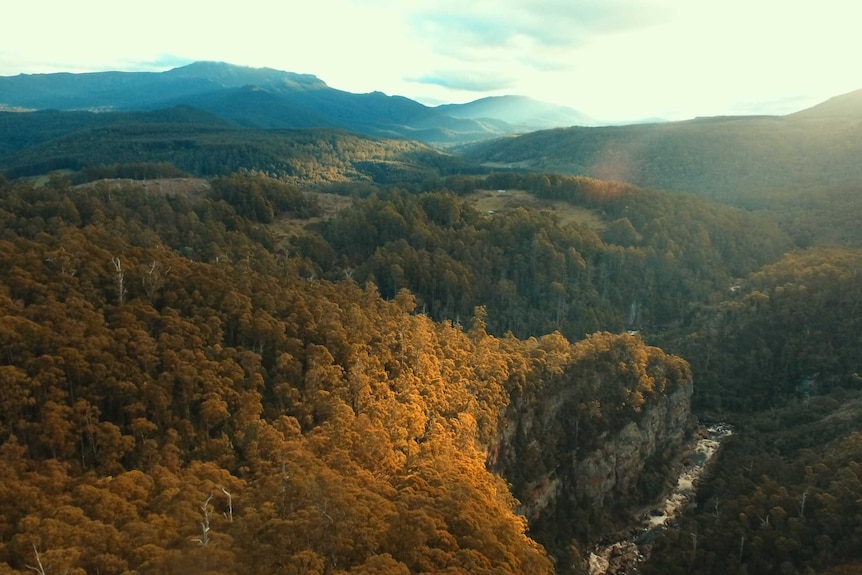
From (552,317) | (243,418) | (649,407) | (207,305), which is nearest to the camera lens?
(243,418)

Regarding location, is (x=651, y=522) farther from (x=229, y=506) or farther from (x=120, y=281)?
(x=120, y=281)

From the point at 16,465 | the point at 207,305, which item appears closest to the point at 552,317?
the point at 207,305

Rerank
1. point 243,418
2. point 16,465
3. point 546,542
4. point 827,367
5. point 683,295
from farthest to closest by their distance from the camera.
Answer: point 683,295, point 827,367, point 546,542, point 243,418, point 16,465

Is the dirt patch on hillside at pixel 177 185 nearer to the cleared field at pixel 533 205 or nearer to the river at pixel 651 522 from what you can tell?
the cleared field at pixel 533 205

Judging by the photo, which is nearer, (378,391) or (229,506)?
(229,506)

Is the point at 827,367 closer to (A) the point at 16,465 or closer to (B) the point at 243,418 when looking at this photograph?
(B) the point at 243,418

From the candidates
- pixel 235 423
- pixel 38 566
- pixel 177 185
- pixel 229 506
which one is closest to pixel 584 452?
pixel 235 423
